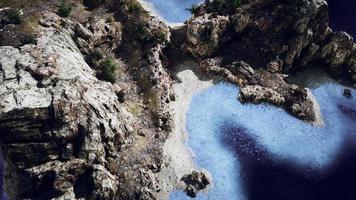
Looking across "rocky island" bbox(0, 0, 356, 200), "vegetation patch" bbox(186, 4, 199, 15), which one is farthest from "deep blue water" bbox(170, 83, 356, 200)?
"vegetation patch" bbox(186, 4, 199, 15)

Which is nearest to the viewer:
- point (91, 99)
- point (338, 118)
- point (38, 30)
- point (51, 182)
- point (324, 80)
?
point (51, 182)

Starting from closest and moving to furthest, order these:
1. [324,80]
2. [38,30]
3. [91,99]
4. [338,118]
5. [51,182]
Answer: [51,182] → [91,99] → [38,30] → [338,118] → [324,80]

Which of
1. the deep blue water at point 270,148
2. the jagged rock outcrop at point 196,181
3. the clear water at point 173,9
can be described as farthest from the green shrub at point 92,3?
the jagged rock outcrop at point 196,181

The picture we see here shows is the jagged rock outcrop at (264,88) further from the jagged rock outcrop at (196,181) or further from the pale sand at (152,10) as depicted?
the jagged rock outcrop at (196,181)

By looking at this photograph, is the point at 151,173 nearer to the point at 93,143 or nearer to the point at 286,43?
the point at 93,143

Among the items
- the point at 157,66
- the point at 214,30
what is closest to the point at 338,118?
the point at 214,30

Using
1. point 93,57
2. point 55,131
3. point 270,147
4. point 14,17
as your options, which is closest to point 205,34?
point 93,57
